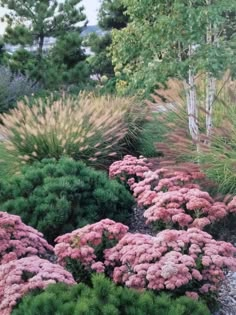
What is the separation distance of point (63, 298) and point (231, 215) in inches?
117

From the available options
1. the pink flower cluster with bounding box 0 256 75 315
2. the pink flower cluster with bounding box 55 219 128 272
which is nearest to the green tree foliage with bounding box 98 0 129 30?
the pink flower cluster with bounding box 55 219 128 272

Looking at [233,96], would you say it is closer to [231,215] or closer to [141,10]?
[141,10]

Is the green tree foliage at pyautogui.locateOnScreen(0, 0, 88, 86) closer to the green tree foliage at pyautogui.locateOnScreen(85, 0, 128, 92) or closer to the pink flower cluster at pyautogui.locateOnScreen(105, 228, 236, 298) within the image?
the green tree foliage at pyautogui.locateOnScreen(85, 0, 128, 92)

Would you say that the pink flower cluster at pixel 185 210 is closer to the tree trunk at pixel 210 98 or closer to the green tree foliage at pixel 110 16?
the tree trunk at pixel 210 98

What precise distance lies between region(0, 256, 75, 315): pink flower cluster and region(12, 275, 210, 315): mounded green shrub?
19 centimetres

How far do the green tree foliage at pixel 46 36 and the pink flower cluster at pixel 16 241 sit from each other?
509 inches

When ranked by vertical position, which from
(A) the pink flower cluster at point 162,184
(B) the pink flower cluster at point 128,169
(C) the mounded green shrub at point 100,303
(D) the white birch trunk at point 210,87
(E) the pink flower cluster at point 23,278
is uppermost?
(D) the white birch trunk at point 210,87

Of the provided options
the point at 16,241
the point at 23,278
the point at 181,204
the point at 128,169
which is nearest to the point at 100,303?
the point at 23,278

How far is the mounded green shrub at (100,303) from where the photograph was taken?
10.8ft

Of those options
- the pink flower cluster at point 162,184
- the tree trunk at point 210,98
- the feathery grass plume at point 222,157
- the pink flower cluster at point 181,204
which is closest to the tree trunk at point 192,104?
the tree trunk at point 210,98

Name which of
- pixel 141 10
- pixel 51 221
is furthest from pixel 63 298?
pixel 141 10

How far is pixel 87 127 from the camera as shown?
27.4ft

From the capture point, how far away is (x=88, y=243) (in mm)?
4770

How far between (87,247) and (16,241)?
0.61m
